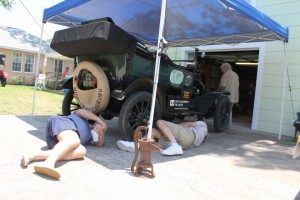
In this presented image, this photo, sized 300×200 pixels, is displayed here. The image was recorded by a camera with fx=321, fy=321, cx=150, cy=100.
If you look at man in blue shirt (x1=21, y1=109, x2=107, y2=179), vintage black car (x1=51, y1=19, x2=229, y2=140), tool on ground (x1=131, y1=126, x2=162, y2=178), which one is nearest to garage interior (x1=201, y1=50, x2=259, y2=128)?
vintage black car (x1=51, y1=19, x2=229, y2=140)

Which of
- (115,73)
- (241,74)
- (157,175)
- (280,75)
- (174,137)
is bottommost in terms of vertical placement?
(157,175)

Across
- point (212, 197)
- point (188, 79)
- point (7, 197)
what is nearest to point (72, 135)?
point (7, 197)

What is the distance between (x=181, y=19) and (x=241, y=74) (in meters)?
8.99

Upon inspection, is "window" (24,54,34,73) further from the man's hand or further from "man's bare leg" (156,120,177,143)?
"man's bare leg" (156,120,177,143)

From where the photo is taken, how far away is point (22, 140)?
4.61 metres

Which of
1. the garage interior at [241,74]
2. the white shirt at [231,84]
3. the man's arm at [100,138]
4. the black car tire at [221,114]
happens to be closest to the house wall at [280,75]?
the white shirt at [231,84]

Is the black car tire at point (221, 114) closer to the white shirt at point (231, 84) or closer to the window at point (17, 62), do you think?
the white shirt at point (231, 84)

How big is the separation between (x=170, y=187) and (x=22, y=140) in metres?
2.48

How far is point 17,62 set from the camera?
2591 cm

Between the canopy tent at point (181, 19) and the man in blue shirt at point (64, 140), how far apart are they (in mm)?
2402

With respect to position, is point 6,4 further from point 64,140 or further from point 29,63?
point 64,140

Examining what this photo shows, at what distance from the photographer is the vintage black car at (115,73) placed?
4684 mm

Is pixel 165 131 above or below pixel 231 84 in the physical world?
below

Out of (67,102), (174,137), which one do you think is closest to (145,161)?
(174,137)
